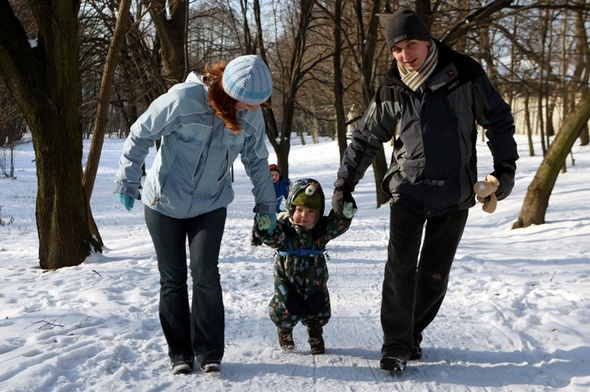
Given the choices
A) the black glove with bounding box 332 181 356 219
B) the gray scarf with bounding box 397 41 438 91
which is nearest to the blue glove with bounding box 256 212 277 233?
the black glove with bounding box 332 181 356 219

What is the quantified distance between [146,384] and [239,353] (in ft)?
2.51

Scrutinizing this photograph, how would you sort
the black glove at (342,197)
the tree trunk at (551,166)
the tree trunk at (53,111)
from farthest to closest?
1. the tree trunk at (551,166)
2. the tree trunk at (53,111)
3. the black glove at (342,197)

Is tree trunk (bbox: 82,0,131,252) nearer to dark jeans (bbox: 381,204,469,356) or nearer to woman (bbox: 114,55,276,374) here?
woman (bbox: 114,55,276,374)

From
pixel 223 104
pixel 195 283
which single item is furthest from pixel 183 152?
pixel 195 283

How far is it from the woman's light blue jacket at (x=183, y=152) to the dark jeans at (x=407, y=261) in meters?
1.05

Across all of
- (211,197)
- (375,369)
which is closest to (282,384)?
(375,369)

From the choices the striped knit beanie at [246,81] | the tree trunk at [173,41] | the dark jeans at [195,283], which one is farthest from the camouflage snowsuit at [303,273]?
the tree trunk at [173,41]

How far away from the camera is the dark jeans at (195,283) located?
11.4 ft

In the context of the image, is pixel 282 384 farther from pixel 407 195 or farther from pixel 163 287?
pixel 407 195

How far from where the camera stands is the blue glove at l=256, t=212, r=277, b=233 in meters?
3.64

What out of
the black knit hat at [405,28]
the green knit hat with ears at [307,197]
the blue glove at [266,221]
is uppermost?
the black knit hat at [405,28]

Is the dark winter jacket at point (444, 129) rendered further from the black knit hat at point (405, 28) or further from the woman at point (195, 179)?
the woman at point (195, 179)

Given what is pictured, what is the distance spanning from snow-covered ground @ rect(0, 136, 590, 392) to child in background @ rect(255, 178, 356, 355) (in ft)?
0.73

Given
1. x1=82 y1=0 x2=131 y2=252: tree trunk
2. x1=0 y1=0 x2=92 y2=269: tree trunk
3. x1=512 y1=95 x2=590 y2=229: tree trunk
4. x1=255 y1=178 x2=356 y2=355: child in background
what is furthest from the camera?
x1=512 y1=95 x2=590 y2=229: tree trunk
